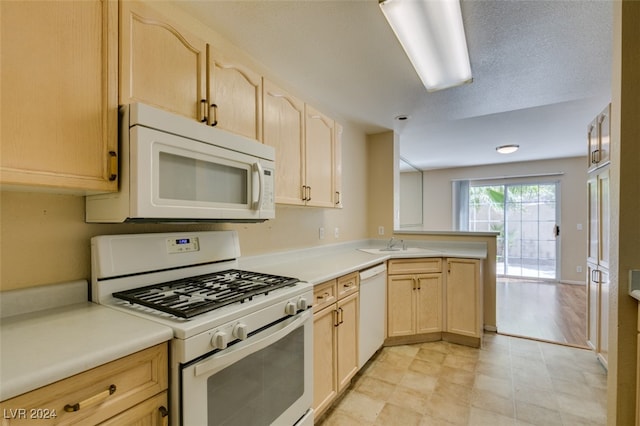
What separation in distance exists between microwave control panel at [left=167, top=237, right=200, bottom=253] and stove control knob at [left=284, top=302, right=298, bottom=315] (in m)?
0.60

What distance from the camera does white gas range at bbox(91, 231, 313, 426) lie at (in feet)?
3.12

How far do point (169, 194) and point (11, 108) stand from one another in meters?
0.49

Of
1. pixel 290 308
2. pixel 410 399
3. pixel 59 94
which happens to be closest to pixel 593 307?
pixel 410 399

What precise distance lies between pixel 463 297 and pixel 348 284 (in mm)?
1389

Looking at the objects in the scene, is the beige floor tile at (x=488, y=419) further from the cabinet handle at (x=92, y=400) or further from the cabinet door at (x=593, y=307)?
the cabinet handle at (x=92, y=400)

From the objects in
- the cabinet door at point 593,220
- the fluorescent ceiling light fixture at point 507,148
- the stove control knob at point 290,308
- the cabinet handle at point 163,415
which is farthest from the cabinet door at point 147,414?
the fluorescent ceiling light fixture at point 507,148

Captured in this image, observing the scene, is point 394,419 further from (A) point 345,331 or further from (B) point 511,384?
(B) point 511,384

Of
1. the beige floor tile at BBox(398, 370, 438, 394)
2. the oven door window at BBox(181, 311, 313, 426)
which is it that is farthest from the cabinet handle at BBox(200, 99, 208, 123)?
the beige floor tile at BBox(398, 370, 438, 394)

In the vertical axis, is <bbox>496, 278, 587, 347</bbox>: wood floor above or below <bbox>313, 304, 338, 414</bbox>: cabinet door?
below

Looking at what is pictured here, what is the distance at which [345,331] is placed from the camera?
1979 millimetres

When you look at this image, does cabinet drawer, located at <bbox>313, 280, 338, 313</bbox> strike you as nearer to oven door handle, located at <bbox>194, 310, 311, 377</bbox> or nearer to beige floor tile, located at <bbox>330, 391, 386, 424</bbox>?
oven door handle, located at <bbox>194, 310, 311, 377</bbox>

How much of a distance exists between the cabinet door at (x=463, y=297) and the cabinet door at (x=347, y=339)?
1.17 m

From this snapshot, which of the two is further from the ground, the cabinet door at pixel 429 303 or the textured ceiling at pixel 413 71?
Answer: the textured ceiling at pixel 413 71

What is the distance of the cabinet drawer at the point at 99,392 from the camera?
0.66 metres
